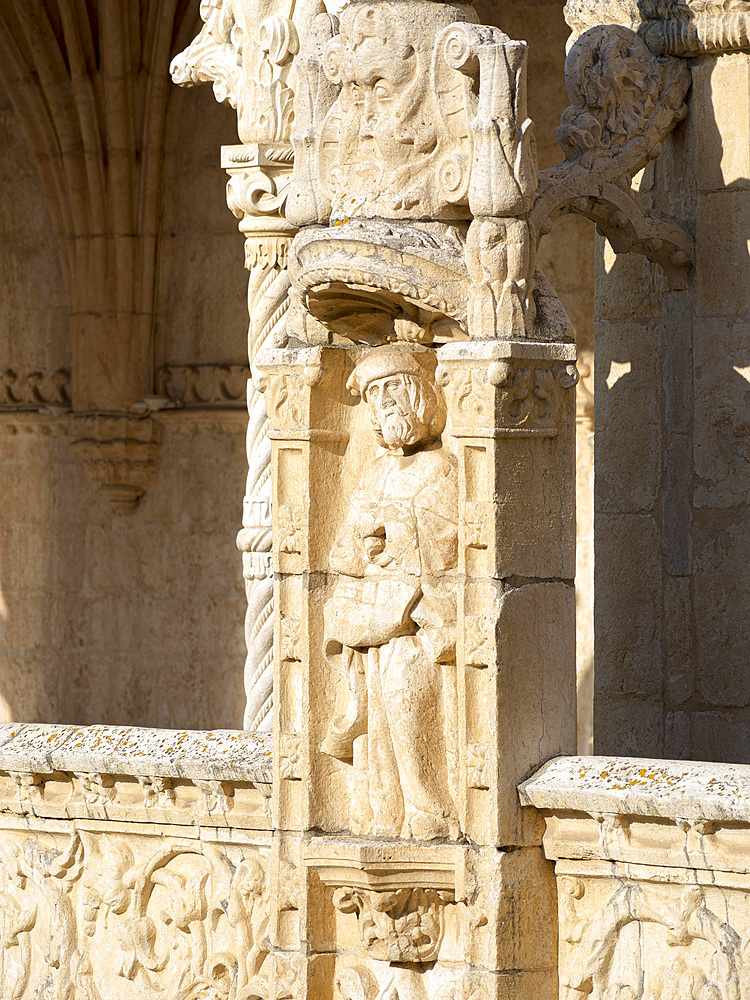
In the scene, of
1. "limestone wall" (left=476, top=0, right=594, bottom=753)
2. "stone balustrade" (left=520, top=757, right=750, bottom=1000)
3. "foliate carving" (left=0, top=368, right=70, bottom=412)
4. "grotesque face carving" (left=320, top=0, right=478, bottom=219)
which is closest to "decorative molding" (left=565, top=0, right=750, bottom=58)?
"grotesque face carving" (left=320, top=0, right=478, bottom=219)

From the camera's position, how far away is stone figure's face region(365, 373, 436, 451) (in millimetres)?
5770

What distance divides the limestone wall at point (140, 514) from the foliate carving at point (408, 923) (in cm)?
695

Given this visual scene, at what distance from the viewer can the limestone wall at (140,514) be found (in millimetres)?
12812

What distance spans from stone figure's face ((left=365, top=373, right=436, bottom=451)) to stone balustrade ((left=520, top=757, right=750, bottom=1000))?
1008mm

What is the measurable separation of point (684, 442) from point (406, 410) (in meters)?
1.48

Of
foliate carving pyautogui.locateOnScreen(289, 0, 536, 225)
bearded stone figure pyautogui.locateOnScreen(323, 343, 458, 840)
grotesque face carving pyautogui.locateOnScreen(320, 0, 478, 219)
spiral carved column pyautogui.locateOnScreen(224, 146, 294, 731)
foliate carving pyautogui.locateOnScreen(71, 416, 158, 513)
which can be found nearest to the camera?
foliate carving pyautogui.locateOnScreen(289, 0, 536, 225)

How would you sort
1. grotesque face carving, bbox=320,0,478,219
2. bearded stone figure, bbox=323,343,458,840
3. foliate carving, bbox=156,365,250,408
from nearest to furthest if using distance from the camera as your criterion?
grotesque face carving, bbox=320,0,478,219
bearded stone figure, bbox=323,343,458,840
foliate carving, bbox=156,365,250,408

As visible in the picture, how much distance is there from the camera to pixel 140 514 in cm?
1322

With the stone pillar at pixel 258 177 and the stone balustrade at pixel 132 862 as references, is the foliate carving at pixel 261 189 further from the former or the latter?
the stone balustrade at pixel 132 862

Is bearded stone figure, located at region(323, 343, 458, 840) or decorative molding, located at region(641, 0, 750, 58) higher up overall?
decorative molding, located at region(641, 0, 750, 58)

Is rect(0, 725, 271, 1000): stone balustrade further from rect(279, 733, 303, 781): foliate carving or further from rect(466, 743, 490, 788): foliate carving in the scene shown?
rect(466, 743, 490, 788): foliate carving

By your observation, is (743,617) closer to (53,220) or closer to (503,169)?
(503,169)

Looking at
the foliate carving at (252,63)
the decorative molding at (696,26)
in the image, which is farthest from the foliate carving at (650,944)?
the foliate carving at (252,63)

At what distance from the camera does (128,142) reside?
41.3ft
